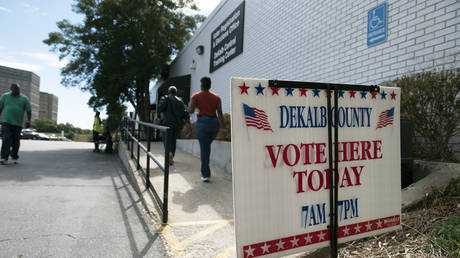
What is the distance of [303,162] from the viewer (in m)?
1.81

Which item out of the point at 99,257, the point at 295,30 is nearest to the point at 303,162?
the point at 99,257

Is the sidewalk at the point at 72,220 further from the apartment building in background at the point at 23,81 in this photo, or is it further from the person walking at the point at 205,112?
the apartment building in background at the point at 23,81

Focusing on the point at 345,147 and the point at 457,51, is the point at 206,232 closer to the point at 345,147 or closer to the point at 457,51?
the point at 345,147

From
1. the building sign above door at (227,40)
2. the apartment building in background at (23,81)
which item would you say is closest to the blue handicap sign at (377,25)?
the building sign above door at (227,40)

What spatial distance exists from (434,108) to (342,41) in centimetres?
253

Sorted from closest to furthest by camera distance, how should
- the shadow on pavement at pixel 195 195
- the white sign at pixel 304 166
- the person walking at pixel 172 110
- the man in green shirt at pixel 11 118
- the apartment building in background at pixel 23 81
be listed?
the white sign at pixel 304 166 → the shadow on pavement at pixel 195 195 → the person walking at pixel 172 110 → the man in green shirt at pixel 11 118 → the apartment building in background at pixel 23 81

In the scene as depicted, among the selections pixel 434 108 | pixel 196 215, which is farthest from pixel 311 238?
pixel 434 108

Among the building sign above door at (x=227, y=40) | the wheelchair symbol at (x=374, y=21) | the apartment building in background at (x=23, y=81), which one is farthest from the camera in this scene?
the apartment building in background at (x=23, y=81)

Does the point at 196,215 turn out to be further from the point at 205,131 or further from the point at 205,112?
the point at 205,112

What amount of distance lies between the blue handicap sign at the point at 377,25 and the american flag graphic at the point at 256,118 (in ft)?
13.2

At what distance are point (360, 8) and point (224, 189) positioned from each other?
3973mm

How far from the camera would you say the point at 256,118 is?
5.60 feet

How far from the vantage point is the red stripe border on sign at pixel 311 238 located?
1.67 meters

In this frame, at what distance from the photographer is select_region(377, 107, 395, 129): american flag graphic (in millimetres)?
2084
